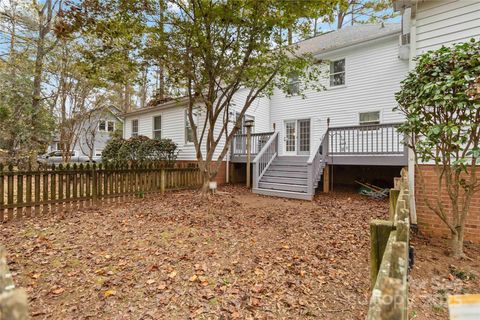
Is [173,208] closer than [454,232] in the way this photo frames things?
No

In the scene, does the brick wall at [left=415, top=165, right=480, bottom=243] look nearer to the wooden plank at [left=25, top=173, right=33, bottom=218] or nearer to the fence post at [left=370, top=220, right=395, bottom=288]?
the fence post at [left=370, top=220, right=395, bottom=288]

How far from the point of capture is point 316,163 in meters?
9.20

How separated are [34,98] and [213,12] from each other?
414 inches

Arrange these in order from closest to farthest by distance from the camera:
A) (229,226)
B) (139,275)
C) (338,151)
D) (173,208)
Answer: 1. (139,275)
2. (229,226)
3. (173,208)
4. (338,151)

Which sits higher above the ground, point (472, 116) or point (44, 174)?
point (472, 116)

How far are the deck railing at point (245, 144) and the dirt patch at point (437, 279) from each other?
27.3 ft

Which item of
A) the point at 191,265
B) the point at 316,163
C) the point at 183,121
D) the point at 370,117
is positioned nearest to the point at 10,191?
the point at 191,265

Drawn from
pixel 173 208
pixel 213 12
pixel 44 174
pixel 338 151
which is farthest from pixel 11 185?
pixel 338 151

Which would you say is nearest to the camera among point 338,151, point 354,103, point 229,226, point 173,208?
point 229,226

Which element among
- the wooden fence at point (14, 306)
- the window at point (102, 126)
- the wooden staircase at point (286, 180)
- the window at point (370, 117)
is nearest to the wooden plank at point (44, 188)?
the wooden staircase at point (286, 180)

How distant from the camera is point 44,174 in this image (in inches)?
242

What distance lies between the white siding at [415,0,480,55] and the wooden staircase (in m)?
5.05

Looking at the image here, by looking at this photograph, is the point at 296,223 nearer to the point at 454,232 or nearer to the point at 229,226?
the point at 229,226

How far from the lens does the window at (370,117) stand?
36.4ft
